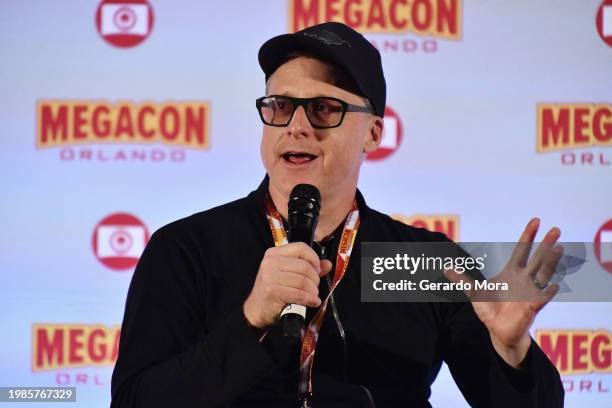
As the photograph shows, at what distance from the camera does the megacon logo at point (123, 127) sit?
2.66 meters

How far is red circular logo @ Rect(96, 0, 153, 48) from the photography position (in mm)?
2682

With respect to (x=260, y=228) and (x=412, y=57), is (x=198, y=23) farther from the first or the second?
(x=260, y=228)

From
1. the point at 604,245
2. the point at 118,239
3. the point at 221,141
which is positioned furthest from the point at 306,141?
the point at 604,245

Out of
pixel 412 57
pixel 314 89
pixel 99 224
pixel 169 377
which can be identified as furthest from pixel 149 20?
pixel 169 377

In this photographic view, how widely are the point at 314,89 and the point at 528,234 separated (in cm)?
58

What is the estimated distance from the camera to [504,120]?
2.72 metres

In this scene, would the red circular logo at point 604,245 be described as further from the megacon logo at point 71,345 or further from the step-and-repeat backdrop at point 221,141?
the megacon logo at point 71,345

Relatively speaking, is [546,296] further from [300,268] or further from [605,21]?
[605,21]

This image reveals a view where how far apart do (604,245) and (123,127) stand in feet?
5.34

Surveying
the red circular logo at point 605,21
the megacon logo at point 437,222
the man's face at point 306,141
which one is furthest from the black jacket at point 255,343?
the red circular logo at point 605,21

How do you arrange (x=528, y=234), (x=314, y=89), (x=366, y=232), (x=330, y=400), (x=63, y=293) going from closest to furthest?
(x=528, y=234) → (x=330, y=400) → (x=314, y=89) → (x=366, y=232) → (x=63, y=293)

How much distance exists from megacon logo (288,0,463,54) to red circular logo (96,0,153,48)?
48 centimetres

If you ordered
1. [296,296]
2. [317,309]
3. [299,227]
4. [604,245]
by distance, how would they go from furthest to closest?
1. [604,245]
2. [317,309]
3. [299,227]
4. [296,296]

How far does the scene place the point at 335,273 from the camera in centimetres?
176
